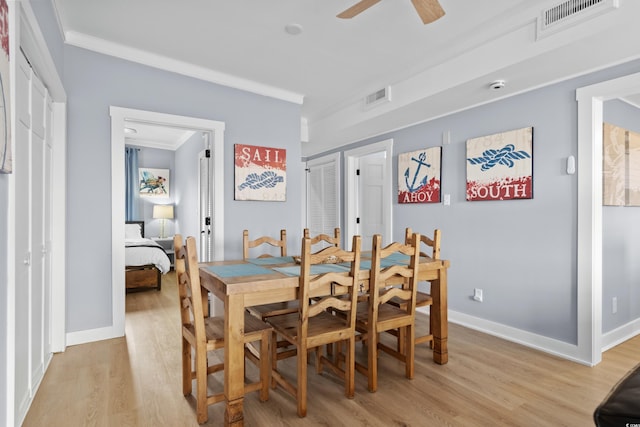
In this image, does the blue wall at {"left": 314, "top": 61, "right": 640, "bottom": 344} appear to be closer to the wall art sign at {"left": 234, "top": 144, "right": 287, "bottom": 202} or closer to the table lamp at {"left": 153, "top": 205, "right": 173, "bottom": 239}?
the wall art sign at {"left": 234, "top": 144, "right": 287, "bottom": 202}

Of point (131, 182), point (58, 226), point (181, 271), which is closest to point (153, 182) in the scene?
point (131, 182)

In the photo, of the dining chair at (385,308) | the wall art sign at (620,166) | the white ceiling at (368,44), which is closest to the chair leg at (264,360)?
the dining chair at (385,308)

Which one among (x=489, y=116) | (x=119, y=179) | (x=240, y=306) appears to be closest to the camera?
(x=240, y=306)

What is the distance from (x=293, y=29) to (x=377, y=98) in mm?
1426

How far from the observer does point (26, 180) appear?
1.85 meters

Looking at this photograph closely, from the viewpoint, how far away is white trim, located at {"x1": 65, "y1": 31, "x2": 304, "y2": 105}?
287cm

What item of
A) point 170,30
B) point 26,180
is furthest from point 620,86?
point 26,180

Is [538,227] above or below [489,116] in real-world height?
below

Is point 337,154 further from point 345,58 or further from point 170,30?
point 170,30

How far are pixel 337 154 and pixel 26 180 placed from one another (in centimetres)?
408

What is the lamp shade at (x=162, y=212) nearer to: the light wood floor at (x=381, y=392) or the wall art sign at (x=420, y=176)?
the light wood floor at (x=381, y=392)

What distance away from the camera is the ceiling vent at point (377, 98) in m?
3.68

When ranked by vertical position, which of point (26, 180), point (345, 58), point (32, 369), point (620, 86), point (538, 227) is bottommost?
point (32, 369)

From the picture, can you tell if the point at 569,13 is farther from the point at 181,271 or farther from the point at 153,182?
the point at 153,182
